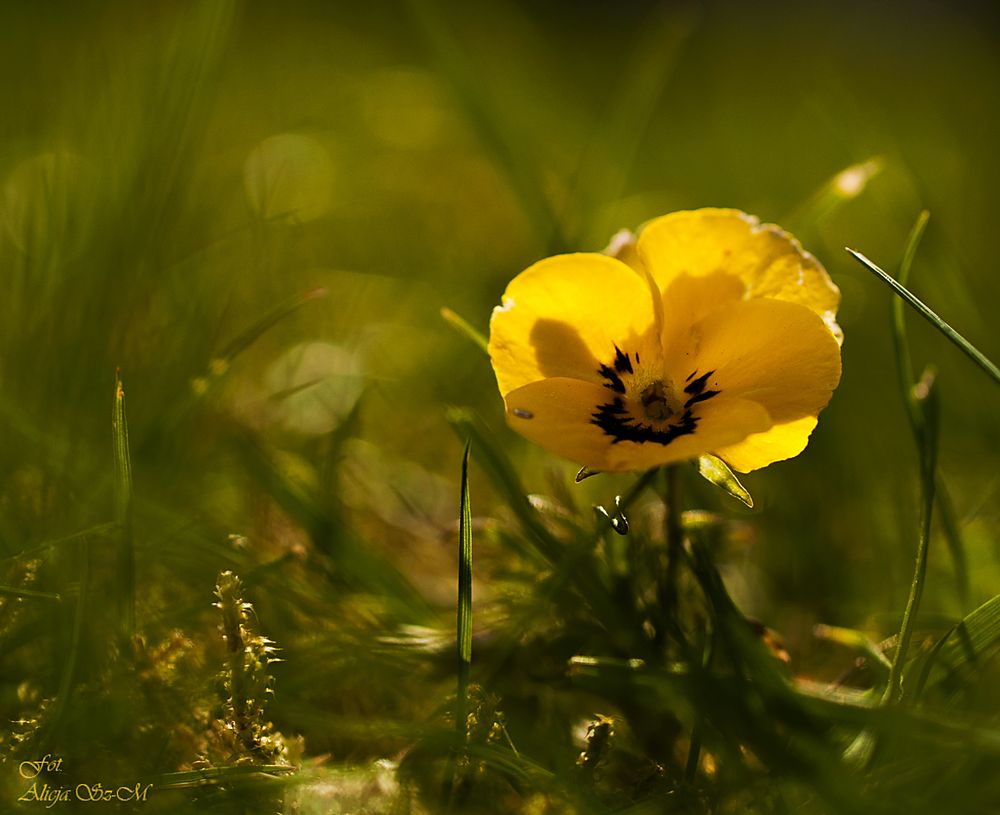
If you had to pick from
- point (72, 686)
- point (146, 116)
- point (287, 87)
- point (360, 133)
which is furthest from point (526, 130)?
point (72, 686)

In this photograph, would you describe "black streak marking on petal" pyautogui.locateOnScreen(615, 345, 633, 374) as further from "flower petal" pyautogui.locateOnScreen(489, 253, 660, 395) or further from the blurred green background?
the blurred green background

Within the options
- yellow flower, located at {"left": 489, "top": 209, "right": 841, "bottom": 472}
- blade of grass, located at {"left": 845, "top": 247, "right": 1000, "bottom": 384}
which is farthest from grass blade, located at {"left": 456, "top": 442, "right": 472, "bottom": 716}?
blade of grass, located at {"left": 845, "top": 247, "right": 1000, "bottom": 384}

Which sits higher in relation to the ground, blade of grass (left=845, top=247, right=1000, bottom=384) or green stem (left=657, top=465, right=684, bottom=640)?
blade of grass (left=845, top=247, right=1000, bottom=384)

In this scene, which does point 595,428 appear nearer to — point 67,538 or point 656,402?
point 656,402

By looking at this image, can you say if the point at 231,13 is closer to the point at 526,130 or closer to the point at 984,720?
the point at 984,720

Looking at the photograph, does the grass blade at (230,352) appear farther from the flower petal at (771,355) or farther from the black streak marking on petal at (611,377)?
the flower petal at (771,355)

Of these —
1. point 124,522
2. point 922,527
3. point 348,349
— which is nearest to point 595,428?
point 922,527

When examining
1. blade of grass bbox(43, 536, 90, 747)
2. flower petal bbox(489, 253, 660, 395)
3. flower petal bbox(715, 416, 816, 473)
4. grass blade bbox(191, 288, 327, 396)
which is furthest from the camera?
grass blade bbox(191, 288, 327, 396)
